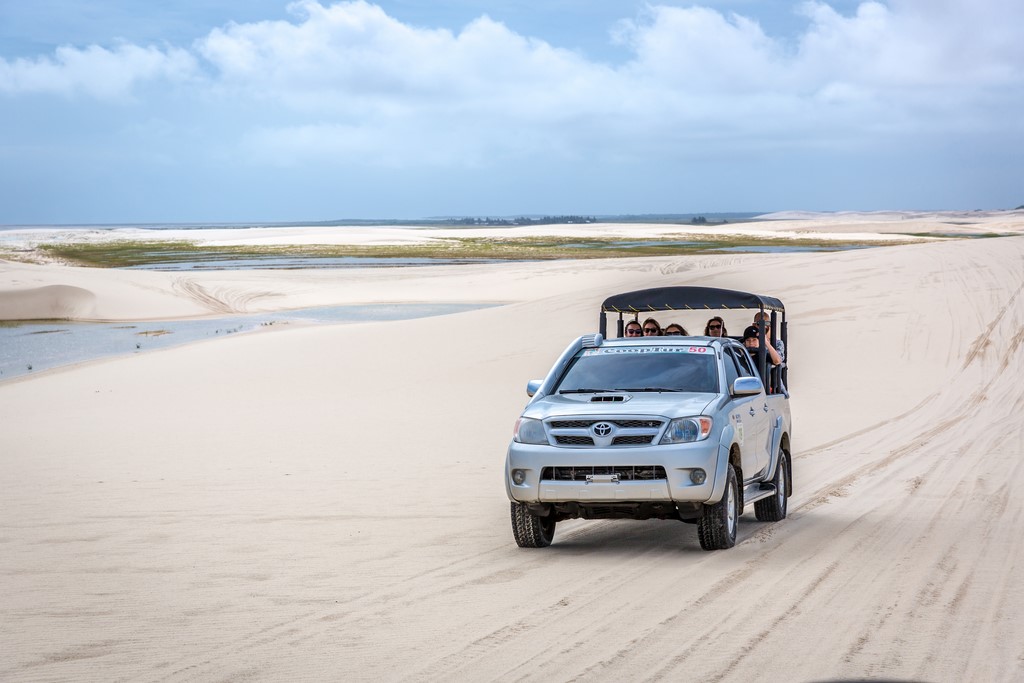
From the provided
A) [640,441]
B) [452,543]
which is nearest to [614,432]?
[640,441]

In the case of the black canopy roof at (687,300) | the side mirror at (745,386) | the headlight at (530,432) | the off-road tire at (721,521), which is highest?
the black canopy roof at (687,300)

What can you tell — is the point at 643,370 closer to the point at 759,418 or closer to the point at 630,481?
the point at 759,418

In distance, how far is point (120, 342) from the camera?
3841cm

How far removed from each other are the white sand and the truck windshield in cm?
124

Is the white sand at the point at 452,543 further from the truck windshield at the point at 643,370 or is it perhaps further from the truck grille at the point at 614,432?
the truck windshield at the point at 643,370

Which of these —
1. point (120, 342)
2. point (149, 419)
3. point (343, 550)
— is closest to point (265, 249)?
point (120, 342)

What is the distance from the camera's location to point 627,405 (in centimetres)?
974

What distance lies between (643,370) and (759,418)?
1184 millimetres

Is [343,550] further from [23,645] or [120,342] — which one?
[120,342]

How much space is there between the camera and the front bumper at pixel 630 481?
30.5 ft

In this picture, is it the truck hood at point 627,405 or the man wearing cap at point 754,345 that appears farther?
the man wearing cap at point 754,345

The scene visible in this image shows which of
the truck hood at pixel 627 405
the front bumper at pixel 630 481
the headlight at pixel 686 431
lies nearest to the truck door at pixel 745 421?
the truck hood at pixel 627 405

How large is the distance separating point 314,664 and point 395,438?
11199 mm

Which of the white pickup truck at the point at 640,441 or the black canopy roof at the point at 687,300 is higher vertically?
the black canopy roof at the point at 687,300
